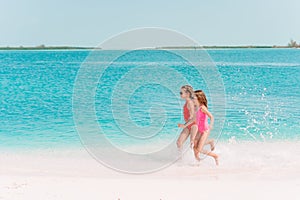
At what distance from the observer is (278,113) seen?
48.9 feet

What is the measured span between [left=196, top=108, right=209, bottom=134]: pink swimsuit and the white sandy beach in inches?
28.1

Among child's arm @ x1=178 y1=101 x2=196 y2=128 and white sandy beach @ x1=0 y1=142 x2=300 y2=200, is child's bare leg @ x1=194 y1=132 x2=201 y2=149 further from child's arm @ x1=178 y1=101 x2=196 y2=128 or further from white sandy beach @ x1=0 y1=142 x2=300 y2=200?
white sandy beach @ x1=0 y1=142 x2=300 y2=200

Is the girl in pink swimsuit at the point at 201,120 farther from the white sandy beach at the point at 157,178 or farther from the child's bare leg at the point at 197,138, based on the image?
the white sandy beach at the point at 157,178

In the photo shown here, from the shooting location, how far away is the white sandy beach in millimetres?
5793

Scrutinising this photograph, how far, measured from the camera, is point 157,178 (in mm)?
6906

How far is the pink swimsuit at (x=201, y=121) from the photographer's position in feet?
23.4

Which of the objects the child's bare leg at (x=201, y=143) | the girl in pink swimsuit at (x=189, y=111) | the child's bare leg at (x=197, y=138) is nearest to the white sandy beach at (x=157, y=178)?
the child's bare leg at (x=201, y=143)

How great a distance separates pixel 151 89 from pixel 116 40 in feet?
48.4

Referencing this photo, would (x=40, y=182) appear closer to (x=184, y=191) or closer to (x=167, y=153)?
(x=184, y=191)

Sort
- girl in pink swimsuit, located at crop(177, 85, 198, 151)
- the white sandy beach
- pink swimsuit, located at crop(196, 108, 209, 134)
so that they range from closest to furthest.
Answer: the white sandy beach → girl in pink swimsuit, located at crop(177, 85, 198, 151) → pink swimsuit, located at crop(196, 108, 209, 134)

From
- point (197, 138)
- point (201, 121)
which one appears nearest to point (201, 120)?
point (201, 121)

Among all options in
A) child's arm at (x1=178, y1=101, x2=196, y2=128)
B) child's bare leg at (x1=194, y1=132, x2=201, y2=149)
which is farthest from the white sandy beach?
child's arm at (x1=178, y1=101, x2=196, y2=128)

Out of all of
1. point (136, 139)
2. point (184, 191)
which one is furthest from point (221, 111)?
point (184, 191)

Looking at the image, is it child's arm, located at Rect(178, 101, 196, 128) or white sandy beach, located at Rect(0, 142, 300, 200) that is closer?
white sandy beach, located at Rect(0, 142, 300, 200)
